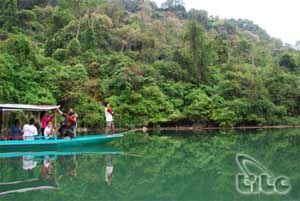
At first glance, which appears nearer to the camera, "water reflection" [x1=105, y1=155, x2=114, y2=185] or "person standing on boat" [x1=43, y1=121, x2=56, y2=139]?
"water reflection" [x1=105, y1=155, x2=114, y2=185]

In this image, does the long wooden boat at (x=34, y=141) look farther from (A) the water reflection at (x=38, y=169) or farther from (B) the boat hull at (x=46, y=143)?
(A) the water reflection at (x=38, y=169)

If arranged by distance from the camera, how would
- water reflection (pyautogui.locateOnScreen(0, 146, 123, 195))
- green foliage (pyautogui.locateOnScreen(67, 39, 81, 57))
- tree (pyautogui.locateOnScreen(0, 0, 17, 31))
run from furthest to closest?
tree (pyautogui.locateOnScreen(0, 0, 17, 31)) → green foliage (pyautogui.locateOnScreen(67, 39, 81, 57)) → water reflection (pyautogui.locateOnScreen(0, 146, 123, 195))

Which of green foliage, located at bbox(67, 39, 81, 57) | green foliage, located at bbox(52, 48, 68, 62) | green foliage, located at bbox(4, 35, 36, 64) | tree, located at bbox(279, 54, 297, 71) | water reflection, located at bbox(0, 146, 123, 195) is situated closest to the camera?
water reflection, located at bbox(0, 146, 123, 195)

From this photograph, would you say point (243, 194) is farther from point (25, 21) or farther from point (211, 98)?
point (25, 21)

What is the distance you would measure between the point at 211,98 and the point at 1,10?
61.2 ft

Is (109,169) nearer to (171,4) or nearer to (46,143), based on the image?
(46,143)

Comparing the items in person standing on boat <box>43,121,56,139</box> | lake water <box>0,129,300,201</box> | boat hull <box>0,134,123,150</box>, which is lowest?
lake water <box>0,129,300,201</box>

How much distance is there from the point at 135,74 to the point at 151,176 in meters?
17.8

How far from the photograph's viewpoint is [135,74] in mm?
25078

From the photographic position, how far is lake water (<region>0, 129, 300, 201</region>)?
231 inches

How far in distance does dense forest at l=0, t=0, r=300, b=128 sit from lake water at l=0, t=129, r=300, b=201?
1069cm

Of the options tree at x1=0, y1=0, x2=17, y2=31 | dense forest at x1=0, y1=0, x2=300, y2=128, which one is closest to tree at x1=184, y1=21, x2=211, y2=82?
dense forest at x1=0, y1=0, x2=300, y2=128

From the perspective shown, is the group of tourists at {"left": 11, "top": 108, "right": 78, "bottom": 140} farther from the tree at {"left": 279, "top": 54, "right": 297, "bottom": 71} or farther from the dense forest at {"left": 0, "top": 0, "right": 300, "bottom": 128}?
the tree at {"left": 279, "top": 54, "right": 297, "bottom": 71}

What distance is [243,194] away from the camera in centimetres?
585
